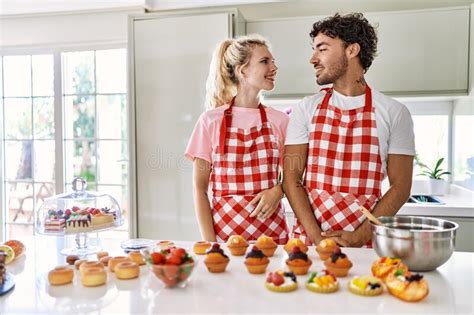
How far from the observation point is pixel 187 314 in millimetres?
900

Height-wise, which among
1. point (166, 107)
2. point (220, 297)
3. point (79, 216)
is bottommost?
point (220, 297)

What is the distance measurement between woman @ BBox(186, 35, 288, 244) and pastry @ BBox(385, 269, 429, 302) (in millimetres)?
740

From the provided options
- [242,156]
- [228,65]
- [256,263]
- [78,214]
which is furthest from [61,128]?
[256,263]

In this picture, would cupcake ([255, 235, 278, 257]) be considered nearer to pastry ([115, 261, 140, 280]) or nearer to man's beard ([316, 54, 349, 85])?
pastry ([115, 261, 140, 280])

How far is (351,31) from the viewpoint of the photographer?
5.36 feet

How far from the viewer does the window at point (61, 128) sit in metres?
3.36

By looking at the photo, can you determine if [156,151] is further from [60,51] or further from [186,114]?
[60,51]

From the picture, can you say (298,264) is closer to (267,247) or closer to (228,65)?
(267,247)

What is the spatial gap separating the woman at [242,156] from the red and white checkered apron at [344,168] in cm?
18

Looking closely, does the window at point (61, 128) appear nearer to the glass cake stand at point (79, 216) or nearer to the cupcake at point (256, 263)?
the glass cake stand at point (79, 216)

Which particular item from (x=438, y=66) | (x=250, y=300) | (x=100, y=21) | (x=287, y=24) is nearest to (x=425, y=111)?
(x=438, y=66)

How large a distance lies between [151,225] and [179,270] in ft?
5.73

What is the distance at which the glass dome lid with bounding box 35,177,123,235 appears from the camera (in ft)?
4.44

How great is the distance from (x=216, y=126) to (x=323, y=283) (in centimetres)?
93
